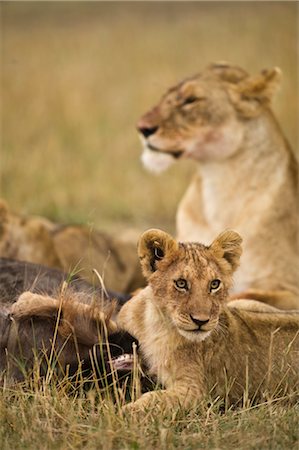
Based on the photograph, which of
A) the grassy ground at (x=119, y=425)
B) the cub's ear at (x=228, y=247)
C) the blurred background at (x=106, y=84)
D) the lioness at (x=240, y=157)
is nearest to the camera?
the grassy ground at (x=119, y=425)

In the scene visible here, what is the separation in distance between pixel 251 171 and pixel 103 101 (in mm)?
8383

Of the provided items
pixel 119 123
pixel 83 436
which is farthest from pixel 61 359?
pixel 119 123

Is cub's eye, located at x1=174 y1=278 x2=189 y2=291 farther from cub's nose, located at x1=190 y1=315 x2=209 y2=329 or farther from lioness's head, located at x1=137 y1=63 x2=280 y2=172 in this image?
lioness's head, located at x1=137 y1=63 x2=280 y2=172

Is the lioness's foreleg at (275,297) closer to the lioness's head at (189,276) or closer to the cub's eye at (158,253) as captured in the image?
the lioness's head at (189,276)

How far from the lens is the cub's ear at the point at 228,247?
4613 mm

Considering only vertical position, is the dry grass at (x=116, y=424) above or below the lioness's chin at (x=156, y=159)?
below

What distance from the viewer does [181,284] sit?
4.39 m

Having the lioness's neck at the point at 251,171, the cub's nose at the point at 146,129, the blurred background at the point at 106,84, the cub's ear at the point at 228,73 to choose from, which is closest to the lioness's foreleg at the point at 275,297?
the lioness's neck at the point at 251,171

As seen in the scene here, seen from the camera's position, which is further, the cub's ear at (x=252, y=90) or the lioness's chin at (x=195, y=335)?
the cub's ear at (x=252, y=90)

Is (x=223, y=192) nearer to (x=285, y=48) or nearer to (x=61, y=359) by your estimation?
(x=61, y=359)

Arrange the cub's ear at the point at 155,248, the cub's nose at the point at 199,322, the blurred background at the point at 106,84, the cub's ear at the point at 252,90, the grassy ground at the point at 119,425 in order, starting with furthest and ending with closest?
the blurred background at the point at 106,84 → the cub's ear at the point at 252,90 → the cub's ear at the point at 155,248 → the cub's nose at the point at 199,322 → the grassy ground at the point at 119,425

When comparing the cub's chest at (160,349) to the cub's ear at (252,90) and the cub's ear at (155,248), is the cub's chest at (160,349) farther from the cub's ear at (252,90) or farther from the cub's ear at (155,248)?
the cub's ear at (252,90)

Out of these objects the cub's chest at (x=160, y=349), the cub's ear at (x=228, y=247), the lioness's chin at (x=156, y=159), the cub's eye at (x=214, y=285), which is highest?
the lioness's chin at (x=156, y=159)

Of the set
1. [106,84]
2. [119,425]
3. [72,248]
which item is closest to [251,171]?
[72,248]
